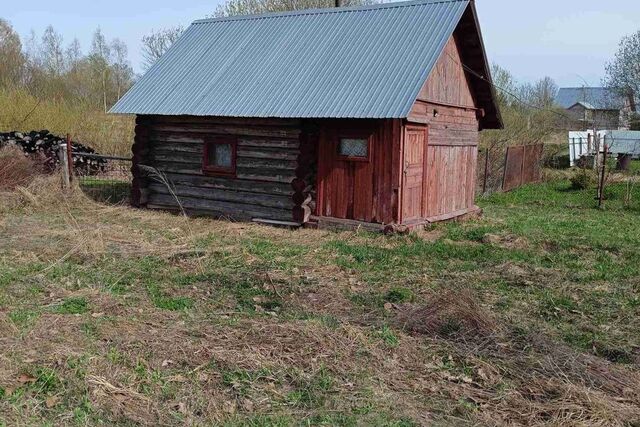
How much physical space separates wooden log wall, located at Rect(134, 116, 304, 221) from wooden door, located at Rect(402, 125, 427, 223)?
2151 millimetres

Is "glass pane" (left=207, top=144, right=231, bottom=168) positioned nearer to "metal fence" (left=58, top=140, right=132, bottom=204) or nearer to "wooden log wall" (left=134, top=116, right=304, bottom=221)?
"wooden log wall" (left=134, top=116, right=304, bottom=221)

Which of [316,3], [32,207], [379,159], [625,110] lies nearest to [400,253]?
[379,159]

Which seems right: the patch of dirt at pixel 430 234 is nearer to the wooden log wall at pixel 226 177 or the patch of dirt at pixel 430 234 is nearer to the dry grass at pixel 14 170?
the wooden log wall at pixel 226 177

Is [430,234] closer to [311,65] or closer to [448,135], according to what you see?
[448,135]

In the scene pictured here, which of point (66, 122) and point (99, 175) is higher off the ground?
point (66, 122)

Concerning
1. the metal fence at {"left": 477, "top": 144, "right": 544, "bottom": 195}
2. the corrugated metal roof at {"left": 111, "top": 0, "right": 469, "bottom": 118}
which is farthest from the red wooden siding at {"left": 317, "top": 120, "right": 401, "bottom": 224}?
the metal fence at {"left": 477, "top": 144, "right": 544, "bottom": 195}

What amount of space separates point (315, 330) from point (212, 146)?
8.88m

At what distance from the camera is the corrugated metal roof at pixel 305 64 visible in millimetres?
12195

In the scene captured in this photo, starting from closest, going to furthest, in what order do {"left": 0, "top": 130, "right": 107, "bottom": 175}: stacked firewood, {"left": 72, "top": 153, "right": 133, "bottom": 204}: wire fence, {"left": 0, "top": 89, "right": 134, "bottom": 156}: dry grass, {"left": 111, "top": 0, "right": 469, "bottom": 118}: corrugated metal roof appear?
{"left": 111, "top": 0, "right": 469, "bottom": 118}: corrugated metal roof < {"left": 72, "top": 153, "right": 133, "bottom": 204}: wire fence < {"left": 0, "top": 130, "right": 107, "bottom": 175}: stacked firewood < {"left": 0, "top": 89, "right": 134, "bottom": 156}: dry grass

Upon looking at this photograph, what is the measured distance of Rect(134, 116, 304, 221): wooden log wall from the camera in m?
13.2

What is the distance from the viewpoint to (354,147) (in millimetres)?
12523

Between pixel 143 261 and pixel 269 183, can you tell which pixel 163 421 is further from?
pixel 269 183

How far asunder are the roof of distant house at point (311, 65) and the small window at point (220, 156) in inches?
31.1

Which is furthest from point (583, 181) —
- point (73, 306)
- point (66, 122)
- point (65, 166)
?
point (66, 122)
